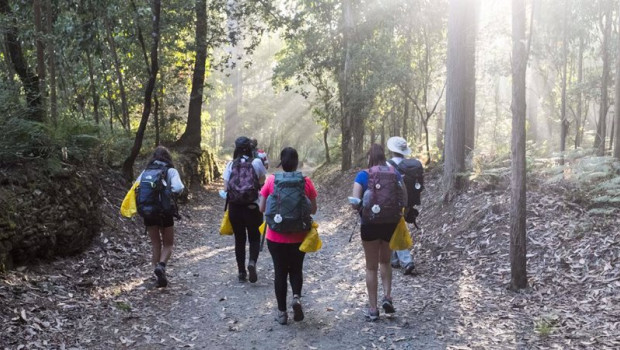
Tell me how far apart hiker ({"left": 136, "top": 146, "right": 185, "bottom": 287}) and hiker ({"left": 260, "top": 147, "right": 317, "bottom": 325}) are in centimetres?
163

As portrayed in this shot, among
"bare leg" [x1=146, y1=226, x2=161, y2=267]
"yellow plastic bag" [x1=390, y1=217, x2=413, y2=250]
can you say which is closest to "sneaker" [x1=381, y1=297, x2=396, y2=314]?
"yellow plastic bag" [x1=390, y1=217, x2=413, y2=250]

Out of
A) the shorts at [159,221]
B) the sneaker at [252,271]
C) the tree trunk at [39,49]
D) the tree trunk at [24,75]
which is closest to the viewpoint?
the shorts at [159,221]

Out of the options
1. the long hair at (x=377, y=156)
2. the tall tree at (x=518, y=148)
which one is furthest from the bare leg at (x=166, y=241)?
the tall tree at (x=518, y=148)

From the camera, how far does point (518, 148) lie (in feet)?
19.5

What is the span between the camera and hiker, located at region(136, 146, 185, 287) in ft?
20.8

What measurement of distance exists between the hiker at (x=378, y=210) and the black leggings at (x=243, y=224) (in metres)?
2.08

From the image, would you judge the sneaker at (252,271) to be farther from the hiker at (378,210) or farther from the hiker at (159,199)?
the hiker at (378,210)

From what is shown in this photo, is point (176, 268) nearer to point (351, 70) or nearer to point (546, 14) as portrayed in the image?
point (351, 70)

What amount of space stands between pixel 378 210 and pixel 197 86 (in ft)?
45.8

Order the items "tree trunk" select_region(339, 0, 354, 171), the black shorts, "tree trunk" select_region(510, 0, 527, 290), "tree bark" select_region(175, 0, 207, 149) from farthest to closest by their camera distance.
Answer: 1. "tree trunk" select_region(339, 0, 354, 171)
2. "tree bark" select_region(175, 0, 207, 149)
3. "tree trunk" select_region(510, 0, 527, 290)
4. the black shorts

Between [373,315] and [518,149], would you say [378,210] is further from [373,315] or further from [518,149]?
[518,149]

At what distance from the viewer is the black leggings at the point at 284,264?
209 inches

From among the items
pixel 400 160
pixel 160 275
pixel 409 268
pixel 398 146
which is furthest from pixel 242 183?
pixel 409 268

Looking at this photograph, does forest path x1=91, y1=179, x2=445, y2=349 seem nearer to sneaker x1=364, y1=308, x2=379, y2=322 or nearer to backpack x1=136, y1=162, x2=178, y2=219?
sneaker x1=364, y1=308, x2=379, y2=322
